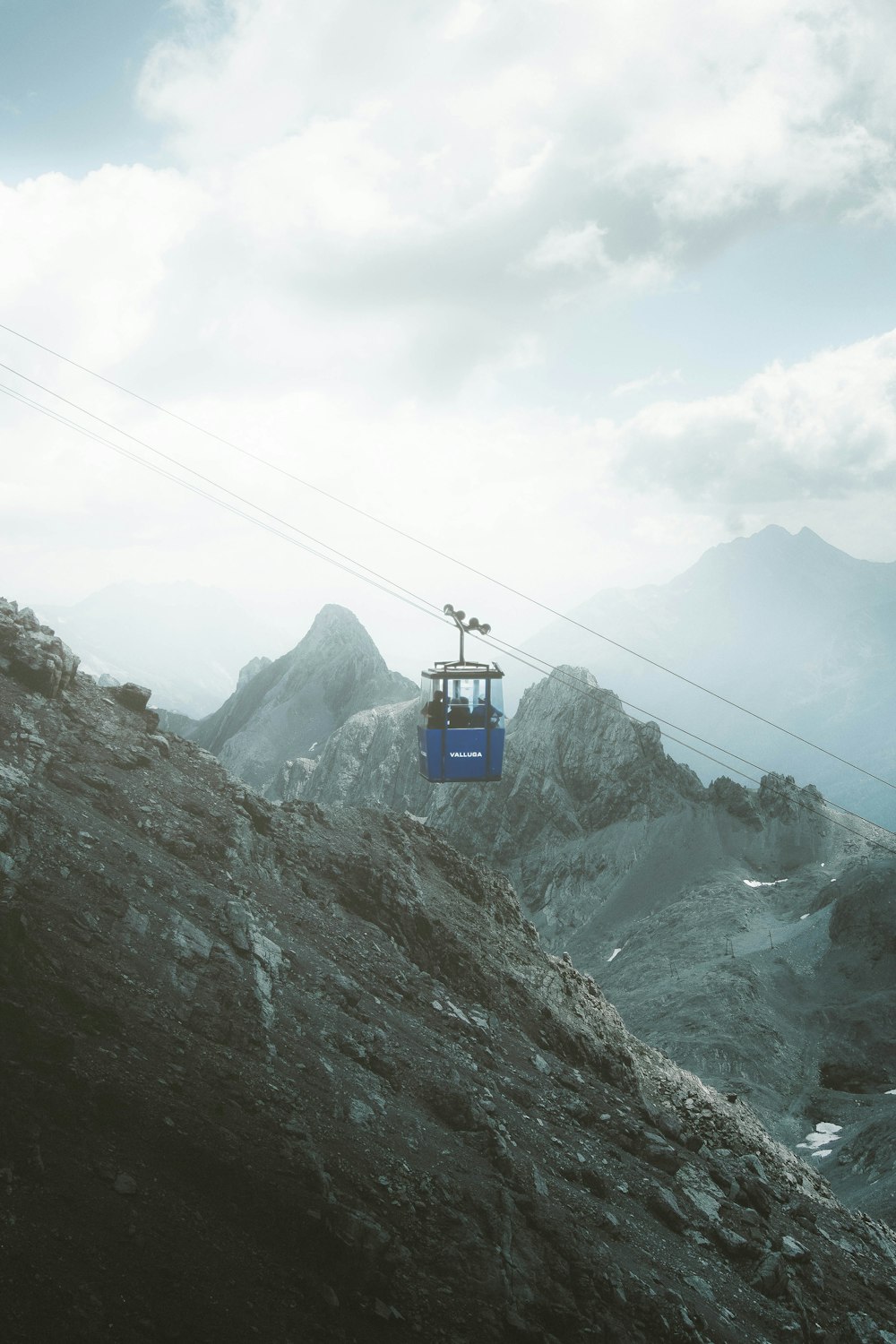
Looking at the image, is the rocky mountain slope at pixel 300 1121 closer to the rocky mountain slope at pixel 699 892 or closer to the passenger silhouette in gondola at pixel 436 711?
the passenger silhouette in gondola at pixel 436 711

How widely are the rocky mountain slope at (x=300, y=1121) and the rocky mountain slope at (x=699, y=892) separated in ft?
82.2

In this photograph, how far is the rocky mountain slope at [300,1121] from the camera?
12.1 meters

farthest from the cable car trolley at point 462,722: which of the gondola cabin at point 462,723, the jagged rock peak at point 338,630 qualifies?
the jagged rock peak at point 338,630

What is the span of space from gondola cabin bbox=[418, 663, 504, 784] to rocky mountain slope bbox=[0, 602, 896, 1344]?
8.26 metres

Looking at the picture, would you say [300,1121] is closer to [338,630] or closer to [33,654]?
[33,654]

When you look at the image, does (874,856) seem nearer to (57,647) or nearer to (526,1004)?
(526,1004)

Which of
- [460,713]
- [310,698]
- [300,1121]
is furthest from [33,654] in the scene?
[310,698]

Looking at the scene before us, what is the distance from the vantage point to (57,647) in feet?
94.8

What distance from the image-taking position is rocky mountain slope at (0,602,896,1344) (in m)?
12.1

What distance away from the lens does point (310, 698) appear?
191 m

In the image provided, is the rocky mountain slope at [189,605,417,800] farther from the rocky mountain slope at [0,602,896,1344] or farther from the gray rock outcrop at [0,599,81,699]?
the rocky mountain slope at [0,602,896,1344]

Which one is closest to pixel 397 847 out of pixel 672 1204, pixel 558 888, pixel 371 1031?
pixel 371 1031

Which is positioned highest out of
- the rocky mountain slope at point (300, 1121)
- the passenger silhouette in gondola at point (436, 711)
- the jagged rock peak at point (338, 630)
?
the jagged rock peak at point (338, 630)

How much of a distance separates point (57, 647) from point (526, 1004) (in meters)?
25.3
